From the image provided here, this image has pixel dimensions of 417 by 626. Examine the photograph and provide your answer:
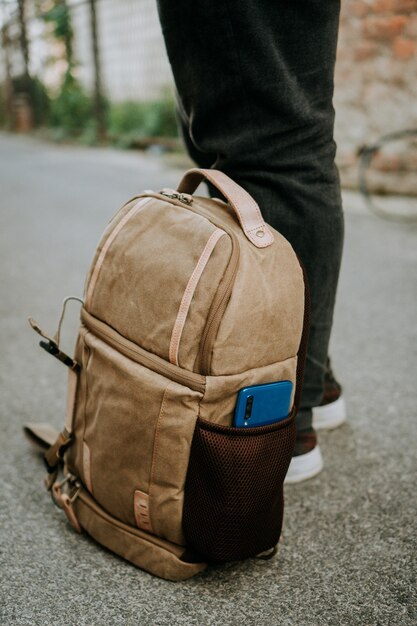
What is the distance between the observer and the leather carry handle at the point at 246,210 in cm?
90

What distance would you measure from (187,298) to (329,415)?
64 centimetres

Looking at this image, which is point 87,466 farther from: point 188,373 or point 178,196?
point 178,196

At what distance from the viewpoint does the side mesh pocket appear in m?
0.86

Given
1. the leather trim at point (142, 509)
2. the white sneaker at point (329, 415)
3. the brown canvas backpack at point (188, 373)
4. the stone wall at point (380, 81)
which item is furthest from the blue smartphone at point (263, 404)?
the stone wall at point (380, 81)

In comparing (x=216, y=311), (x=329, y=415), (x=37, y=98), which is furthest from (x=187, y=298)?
(x=37, y=98)

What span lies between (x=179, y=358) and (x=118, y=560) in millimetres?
358

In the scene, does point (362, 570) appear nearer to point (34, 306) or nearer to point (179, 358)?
point (179, 358)

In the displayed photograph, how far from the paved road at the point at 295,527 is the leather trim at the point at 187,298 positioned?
13.9 inches

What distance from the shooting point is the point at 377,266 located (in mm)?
2664

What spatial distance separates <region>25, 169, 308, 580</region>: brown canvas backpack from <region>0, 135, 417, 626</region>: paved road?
49 millimetres

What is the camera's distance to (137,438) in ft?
2.97

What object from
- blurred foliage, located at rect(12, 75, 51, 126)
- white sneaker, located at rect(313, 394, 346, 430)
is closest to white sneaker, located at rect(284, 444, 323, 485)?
white sneaker, located at rect(313, 394, 346, 430)

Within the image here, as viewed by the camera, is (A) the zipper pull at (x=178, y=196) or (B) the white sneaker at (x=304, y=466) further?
(B) the white sneaker at (x=304, y=466)

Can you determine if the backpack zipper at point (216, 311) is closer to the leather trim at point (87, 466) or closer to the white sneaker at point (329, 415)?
the leather trim at point (87, 466)
